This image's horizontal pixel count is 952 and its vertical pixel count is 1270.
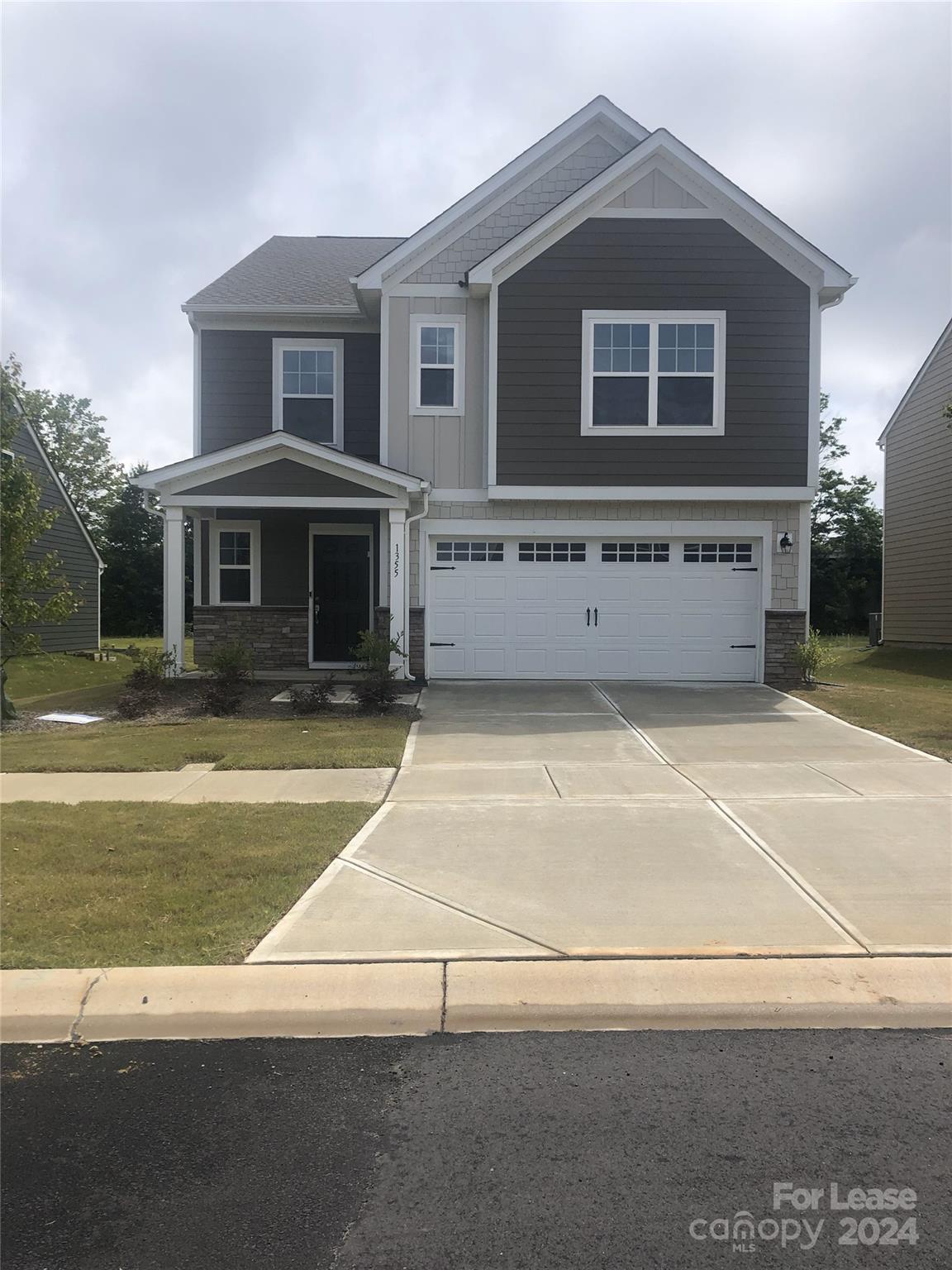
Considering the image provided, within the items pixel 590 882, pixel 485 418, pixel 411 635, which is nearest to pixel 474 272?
pixel 485 418

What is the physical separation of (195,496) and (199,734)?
4.94m

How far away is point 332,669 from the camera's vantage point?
16.1m

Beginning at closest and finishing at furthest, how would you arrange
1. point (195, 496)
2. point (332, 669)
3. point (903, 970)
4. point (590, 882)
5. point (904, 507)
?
point (903, 970) < point (590, 882) < point (195, 496) < point (332, 669) < point (904, 507)

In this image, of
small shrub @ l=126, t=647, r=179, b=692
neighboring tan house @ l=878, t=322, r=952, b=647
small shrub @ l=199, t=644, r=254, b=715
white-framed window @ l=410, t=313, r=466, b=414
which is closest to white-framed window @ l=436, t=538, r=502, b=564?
white-framed window @ l=410, t=313, r=466, b=414

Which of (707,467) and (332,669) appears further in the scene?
(332,669)

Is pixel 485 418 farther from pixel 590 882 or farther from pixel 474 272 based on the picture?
pixel 590 882

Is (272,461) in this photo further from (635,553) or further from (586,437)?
(635,553)

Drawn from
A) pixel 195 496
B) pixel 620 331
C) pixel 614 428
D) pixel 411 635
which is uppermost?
pixel 620 331

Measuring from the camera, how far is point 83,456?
47562 mm

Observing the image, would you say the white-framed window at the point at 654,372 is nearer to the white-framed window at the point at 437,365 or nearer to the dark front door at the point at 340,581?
the white-framed window at the point at 437,365

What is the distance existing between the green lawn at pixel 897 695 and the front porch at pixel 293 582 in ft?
21.3

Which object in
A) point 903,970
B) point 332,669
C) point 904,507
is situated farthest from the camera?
point 904,507

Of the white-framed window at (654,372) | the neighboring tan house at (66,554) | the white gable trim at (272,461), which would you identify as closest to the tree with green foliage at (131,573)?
the neighboring tan house at (66,554)

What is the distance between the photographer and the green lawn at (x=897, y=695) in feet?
35.3
